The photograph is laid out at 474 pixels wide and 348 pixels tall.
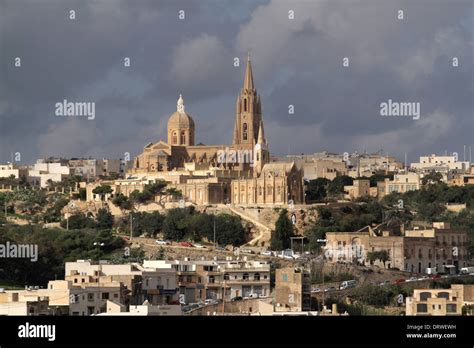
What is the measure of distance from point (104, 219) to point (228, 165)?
40.2 ft

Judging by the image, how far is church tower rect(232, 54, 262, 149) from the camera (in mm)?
99375

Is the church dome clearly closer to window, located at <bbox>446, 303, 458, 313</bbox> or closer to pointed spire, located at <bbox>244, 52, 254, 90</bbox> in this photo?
pointed spire, located at <bbox>244, 52, 254, 90</bbox>

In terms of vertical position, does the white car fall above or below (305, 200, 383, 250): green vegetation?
below

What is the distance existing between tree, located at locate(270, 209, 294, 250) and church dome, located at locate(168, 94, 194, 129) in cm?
1866

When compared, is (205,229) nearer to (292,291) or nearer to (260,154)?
(260,154)

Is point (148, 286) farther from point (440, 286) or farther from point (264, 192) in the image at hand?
point (264, 192)

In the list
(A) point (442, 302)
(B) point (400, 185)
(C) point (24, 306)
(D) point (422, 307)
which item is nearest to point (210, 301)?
(D) point (422, 307)

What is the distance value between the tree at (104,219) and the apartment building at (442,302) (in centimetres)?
3091

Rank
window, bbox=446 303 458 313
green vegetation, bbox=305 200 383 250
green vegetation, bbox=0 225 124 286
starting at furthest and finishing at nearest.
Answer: green vegetation, bbox=305 200 383 250
green vegetation, bbox=0 225 124 286
window, bbox=446 303 458 313

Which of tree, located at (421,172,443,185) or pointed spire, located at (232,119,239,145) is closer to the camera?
tree, located at (421,172,443,185)

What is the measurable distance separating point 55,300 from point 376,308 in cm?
1159

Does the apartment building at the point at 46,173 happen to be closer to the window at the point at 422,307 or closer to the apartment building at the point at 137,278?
the apartment building at the point at 137,278

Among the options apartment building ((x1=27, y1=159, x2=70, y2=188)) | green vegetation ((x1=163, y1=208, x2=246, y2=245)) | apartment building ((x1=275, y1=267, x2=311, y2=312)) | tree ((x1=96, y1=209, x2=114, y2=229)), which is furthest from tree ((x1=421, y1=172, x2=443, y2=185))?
apartment building ((x1=275, y1=267, x2=311, y2=312))

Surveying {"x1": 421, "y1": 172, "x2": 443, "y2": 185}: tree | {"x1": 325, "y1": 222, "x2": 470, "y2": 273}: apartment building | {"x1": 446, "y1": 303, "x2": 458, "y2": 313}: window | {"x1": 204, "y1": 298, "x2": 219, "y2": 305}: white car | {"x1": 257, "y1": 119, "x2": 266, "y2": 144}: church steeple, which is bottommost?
{"x1": 446, "y1": 303, "x2": 458, "y2": 313}: window
